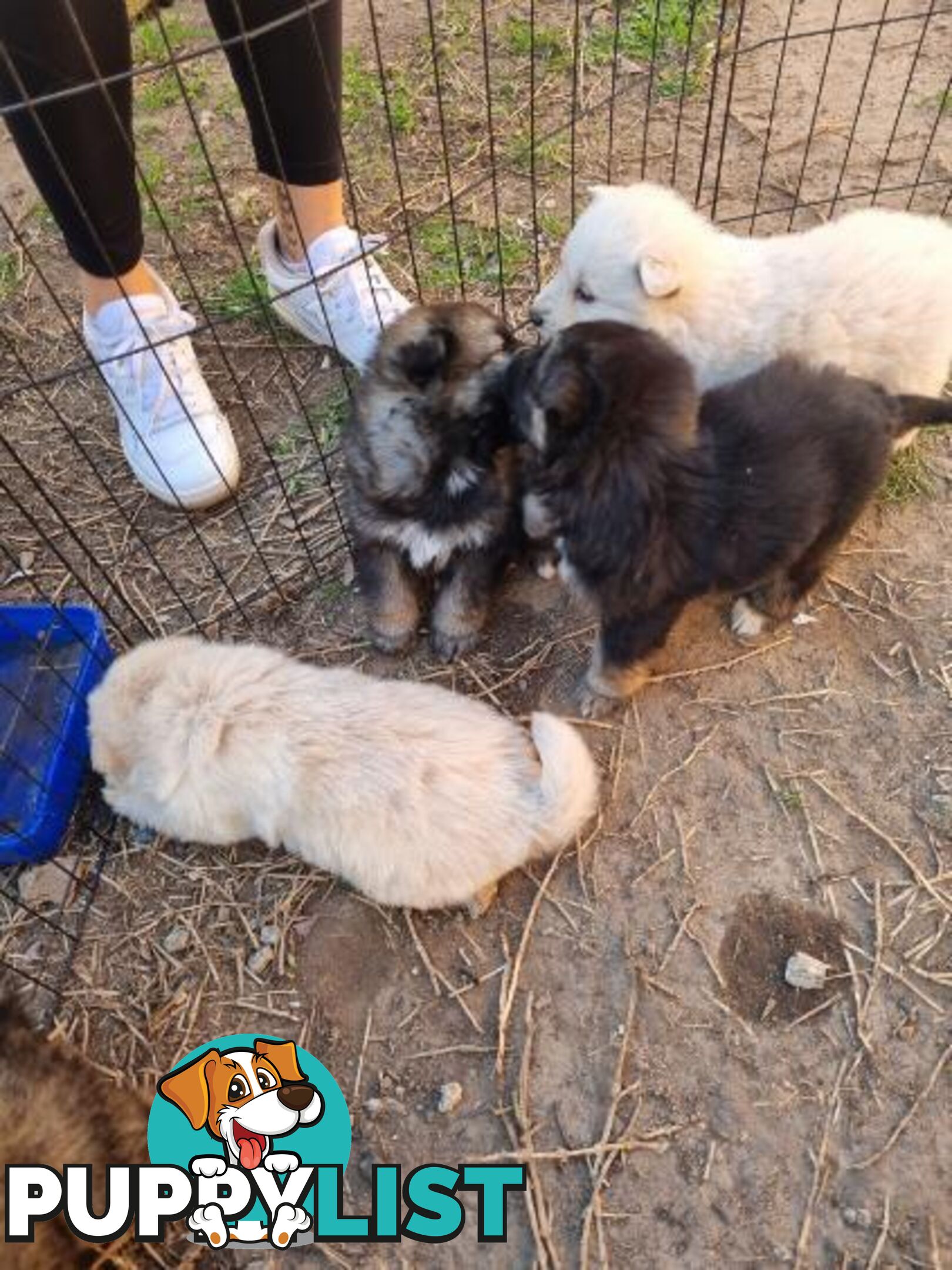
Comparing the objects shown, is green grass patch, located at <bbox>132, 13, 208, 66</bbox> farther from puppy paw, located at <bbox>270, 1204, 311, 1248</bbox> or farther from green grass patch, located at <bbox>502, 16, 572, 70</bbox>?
puppy paw, located at <bbox>270, 1204, 311, 1248</bbox>

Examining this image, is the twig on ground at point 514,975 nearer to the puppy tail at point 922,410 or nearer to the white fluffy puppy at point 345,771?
the white fluffy puppy at point 345,771

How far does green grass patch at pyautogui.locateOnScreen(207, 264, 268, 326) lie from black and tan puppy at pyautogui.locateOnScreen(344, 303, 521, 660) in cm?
138

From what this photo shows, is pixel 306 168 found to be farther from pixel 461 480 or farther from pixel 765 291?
pixel 765 291

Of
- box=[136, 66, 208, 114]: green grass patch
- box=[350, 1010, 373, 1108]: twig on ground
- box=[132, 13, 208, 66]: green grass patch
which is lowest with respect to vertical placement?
box=[350, 1010, 373, 1108]: twig on ground

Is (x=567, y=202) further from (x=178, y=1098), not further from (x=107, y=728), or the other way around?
(x=178, y=1098)

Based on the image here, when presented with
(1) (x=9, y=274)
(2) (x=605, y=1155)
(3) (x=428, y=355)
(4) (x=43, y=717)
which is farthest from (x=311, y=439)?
(2) (x=605, y=1155)

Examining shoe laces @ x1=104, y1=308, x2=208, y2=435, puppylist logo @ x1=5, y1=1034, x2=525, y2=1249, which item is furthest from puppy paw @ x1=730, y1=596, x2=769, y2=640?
shoe laces @ x1=104, y1=308, x2=208, y2=435

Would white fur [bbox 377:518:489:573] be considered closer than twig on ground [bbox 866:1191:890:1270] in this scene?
No

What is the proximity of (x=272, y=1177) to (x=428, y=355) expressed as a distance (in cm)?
187

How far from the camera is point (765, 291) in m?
2.88

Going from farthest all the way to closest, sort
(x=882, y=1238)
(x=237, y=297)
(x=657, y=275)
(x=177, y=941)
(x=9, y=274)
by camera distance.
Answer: (x=9, y=274) → (x=237, y=297) → (x=657, y=275) → (x=177, y=941) → (x=882, y=1238)

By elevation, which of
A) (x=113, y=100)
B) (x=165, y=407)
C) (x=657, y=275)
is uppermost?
(x=113, y=100)

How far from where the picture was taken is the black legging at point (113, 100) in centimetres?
232

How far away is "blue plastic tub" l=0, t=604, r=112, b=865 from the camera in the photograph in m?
2.56
